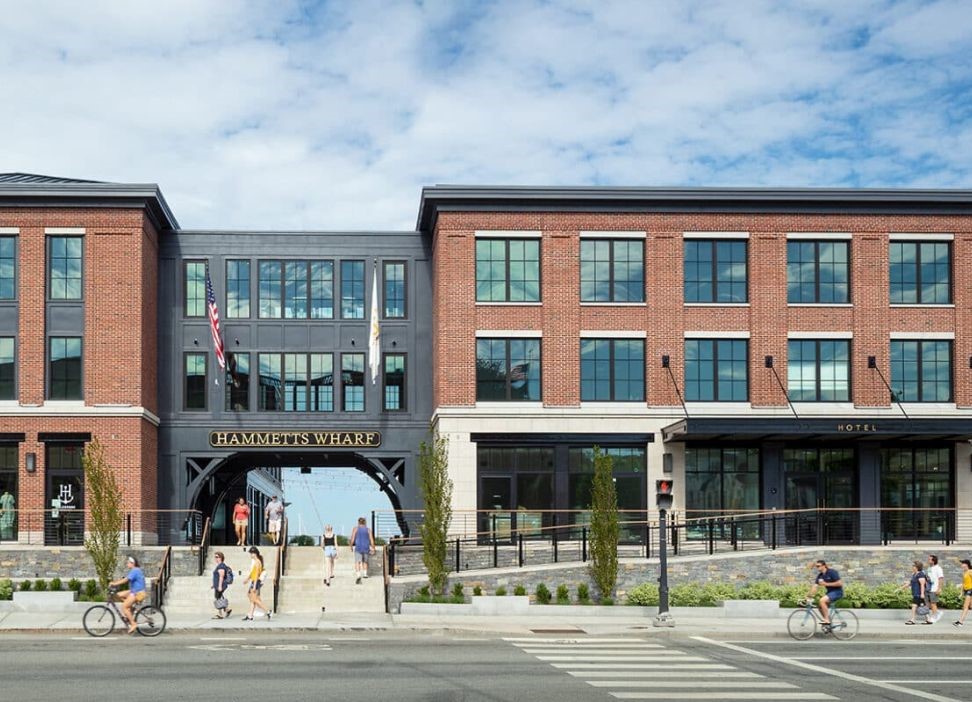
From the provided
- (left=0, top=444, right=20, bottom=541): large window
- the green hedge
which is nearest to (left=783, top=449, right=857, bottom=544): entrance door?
the green hedge

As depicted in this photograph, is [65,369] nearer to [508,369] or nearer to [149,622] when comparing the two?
[508,369]

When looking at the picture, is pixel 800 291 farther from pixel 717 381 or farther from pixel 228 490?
pixel 228 490

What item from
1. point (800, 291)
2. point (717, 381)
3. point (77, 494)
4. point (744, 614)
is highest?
point (800, 291)

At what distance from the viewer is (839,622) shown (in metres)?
30.0

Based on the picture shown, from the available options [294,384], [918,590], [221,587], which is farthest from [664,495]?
[294,384]

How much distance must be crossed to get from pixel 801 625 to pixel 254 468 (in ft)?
86.2

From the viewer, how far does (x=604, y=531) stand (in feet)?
116

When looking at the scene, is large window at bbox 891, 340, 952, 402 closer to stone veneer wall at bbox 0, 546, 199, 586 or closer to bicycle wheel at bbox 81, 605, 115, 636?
stone veneer wall at bbox 0, 546, 199, 586

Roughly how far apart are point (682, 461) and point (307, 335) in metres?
13.2

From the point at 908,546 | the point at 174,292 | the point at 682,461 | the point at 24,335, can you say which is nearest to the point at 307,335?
the point at 174,292

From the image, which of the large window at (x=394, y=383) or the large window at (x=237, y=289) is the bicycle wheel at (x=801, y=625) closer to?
the large window at (x=394, y=383)

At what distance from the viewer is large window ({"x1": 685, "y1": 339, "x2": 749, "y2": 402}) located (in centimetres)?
4300

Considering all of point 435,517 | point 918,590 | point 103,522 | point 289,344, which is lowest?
point 918,590

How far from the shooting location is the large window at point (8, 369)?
4175 cm
